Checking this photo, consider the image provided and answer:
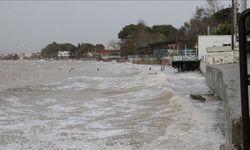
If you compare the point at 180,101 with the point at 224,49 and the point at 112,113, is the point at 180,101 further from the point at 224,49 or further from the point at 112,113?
the point at 224,49

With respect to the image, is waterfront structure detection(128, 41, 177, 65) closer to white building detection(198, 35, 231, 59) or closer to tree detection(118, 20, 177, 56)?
tree detection(118, 20, 177, 56)

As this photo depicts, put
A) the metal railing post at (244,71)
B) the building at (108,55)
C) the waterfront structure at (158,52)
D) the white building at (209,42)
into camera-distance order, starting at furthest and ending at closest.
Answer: the building at (108,55) → the waterfront structure at (158,52) → the white building at (209,42) → the metal railing post at (244,71)

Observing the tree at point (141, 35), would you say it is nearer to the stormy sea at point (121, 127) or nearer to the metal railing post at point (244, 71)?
the stormy sea at point (121, 127)

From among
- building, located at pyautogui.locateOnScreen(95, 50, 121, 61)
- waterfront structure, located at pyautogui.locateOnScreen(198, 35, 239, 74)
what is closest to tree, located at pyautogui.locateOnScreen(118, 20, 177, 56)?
building, located at pyautogui.locateOnScreen(95, 50, 121, 61)

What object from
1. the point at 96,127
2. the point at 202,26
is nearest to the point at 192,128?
the point at 96,127

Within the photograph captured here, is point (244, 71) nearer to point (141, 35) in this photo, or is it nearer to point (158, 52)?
point (158, 52)

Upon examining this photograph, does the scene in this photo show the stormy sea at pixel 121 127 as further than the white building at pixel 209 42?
No

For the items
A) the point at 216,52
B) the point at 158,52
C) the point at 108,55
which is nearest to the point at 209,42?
the point at 216,52

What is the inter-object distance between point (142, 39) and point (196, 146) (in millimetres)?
110495

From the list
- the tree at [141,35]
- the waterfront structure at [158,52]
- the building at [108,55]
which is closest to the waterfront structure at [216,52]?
the waterfront structure at [158,52]

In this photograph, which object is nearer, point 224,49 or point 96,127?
point 96,127

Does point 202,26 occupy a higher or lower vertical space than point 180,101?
higher

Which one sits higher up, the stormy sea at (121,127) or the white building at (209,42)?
the white building at (209,42)

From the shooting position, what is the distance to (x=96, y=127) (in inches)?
463
